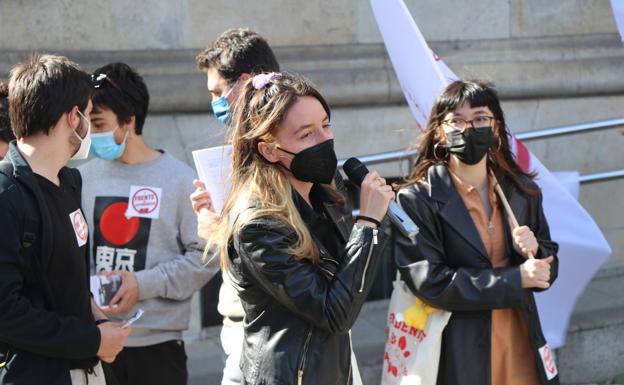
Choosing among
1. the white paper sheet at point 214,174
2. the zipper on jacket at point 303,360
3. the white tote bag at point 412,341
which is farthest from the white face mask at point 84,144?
the white tote bag at point 412,341

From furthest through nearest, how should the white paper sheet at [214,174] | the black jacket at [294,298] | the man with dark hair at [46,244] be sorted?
1. the white paper sheet at [214,174]
2. the man with dark hair at [46,244]
3. the black jacket at [294,298]

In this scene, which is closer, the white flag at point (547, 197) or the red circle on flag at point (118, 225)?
the red circle on flag at point (118, 225)

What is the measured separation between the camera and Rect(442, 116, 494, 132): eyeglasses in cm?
367

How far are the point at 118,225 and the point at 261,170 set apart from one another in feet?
4.07

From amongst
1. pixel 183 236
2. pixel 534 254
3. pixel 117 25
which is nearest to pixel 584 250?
pixel 534 254

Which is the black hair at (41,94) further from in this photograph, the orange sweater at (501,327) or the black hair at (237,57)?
the orange sweater at (501,327)

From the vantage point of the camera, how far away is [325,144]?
2.67 m

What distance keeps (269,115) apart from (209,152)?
596mm

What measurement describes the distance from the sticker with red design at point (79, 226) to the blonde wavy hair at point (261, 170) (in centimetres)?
44

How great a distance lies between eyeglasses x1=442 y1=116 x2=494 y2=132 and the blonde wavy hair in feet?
3.57

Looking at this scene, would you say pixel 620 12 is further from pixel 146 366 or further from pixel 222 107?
pixel 146 366

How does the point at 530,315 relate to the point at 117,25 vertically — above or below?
below

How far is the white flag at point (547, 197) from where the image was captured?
3889 mm

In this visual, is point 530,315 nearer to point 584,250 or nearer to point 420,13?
point 584,250
